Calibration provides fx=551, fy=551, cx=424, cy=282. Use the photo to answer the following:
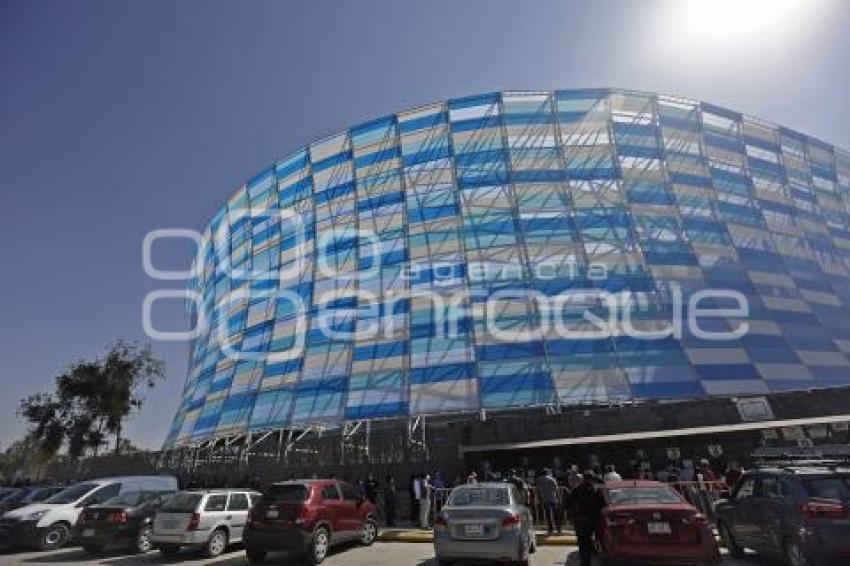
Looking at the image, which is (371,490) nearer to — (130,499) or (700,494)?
(130,499)

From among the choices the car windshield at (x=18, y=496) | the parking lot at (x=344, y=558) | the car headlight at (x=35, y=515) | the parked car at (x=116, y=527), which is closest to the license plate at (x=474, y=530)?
the parking lot at (x=344, y=558)

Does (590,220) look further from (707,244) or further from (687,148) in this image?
(687,148)

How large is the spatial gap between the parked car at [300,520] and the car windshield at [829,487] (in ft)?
27.9

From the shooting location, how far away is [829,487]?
827 centimetres

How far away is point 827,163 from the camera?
43.1 meters

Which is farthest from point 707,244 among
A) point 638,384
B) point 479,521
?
point 479,521

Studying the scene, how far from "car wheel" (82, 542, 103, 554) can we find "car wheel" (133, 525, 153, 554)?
2.46 feet

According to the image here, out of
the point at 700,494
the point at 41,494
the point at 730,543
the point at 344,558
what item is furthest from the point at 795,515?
the point at 41,494

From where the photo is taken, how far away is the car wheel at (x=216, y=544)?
12016 millimetres

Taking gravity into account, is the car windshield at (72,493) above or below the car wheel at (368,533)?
above

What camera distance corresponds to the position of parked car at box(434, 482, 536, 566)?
890 cm

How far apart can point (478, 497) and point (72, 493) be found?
1196cm

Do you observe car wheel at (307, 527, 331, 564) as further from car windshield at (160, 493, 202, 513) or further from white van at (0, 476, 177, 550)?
white van at (0, 476, 177, 550)

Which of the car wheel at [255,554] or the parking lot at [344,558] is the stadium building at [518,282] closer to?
the parking lot at [344,558]
